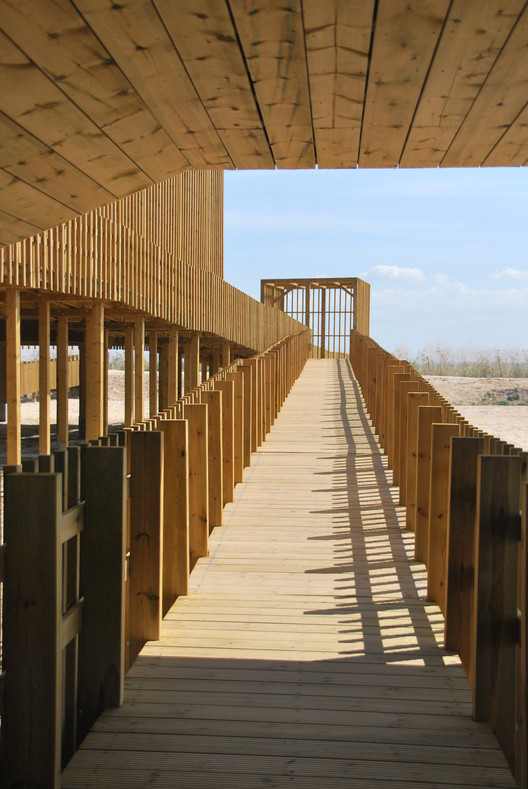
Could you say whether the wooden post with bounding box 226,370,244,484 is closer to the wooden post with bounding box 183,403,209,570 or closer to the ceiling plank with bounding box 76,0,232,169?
the wooden post with bounding box 183,403,209,570

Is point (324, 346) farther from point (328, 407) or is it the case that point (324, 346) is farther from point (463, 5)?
point (463, 5)

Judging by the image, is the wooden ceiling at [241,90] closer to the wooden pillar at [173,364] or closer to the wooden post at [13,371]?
the wooden post at [13,371]

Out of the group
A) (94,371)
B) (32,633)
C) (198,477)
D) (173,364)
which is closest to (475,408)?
(173,364)

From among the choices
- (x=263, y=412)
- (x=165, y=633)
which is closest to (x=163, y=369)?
(x=263, y=412)

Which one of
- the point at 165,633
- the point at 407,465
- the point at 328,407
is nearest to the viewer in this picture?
the point at 165,633

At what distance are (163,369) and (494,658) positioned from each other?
2176cm

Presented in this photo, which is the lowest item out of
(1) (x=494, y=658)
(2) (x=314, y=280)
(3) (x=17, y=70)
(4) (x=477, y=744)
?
(4) (x=477, y=744)

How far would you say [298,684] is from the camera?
290cm

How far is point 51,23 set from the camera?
2279mm

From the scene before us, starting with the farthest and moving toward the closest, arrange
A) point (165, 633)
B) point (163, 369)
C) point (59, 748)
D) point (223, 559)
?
1. point (163, 369)
2. point (223, 559)
3. point (165, 633)
4. point (59, 748)

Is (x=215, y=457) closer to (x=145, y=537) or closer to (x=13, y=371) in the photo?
(x=145, y=537)

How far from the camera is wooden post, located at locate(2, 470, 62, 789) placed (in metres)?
2.14

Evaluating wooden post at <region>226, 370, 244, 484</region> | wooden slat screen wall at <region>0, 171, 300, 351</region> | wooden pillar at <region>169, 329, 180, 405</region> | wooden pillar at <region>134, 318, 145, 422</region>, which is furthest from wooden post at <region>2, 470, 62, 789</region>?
wooden pillar at <region>169, 329, 180, 405</region>

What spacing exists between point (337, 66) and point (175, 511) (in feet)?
7.15
